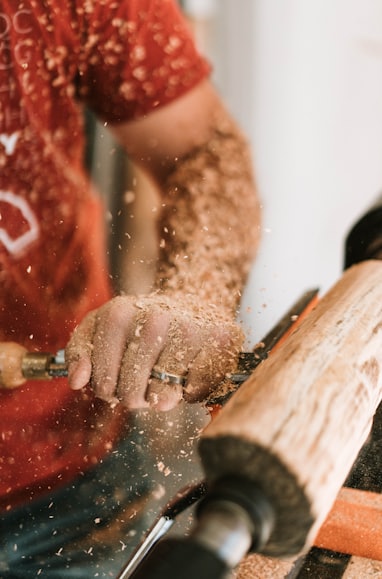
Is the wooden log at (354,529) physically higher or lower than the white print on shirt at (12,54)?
lower

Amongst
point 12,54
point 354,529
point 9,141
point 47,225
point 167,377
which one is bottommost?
point 354,529

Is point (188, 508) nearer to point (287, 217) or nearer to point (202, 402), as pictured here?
point (202, 402)

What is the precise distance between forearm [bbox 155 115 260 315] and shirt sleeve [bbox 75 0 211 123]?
11 cm

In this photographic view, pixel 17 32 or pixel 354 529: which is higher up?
pixel 17 32

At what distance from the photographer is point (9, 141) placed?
792 millimetres

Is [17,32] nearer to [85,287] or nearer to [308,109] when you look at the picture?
[85,287]

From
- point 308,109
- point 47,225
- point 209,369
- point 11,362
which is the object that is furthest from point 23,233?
point 308,109

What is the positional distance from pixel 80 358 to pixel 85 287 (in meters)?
0.18

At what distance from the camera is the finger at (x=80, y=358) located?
0.67 metres

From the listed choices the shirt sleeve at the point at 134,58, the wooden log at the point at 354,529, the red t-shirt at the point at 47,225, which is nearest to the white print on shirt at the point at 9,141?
the red t-shirt at the point at 47,225

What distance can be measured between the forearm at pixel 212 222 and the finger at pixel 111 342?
82mm

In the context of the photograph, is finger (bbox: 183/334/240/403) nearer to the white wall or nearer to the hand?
the hand

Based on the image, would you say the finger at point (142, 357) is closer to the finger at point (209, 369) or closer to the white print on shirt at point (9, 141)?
the finger at point (209, 369)

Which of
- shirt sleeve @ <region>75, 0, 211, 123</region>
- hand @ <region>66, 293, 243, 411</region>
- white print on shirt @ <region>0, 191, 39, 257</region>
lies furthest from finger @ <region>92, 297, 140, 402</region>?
shirt sleeve @ <region>75, 0, 211, 123</region>
